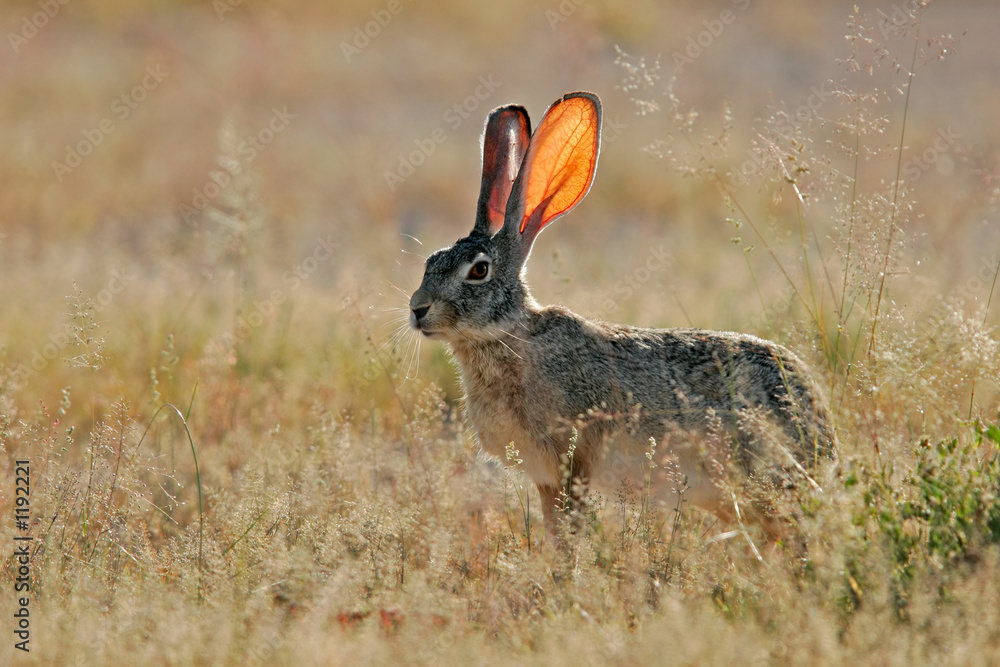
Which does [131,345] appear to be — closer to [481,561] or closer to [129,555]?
[129,555]

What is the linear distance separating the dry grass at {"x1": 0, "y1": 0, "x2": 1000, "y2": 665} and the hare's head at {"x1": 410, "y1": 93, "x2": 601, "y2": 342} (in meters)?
0.32

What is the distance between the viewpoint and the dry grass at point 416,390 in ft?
9.61

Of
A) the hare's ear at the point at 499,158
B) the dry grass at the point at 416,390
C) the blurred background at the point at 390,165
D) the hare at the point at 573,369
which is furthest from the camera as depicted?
the blurred background at the point at 390,165

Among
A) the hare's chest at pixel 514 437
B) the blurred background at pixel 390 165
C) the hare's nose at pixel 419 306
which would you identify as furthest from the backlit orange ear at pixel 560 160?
the hare's chest at pixel 514 437

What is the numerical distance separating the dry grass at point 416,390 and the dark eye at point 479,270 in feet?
1.38

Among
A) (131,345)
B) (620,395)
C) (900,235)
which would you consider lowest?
(620,395)

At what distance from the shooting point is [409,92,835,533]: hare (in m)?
4.06

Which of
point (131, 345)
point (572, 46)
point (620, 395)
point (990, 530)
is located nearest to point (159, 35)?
point (572, 46)

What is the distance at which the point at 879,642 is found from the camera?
262 centimetres

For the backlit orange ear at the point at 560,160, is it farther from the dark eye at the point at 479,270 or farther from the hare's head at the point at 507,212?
the dark eye at the point at 479,270

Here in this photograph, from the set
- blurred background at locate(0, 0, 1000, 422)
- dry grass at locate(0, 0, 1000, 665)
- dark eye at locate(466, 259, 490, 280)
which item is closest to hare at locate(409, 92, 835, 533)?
dark eye at locate(466, 259, 490, 280)

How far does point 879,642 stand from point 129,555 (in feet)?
8.28

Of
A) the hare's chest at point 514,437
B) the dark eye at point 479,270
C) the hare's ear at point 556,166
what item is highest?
the hare's ear at point 556,166

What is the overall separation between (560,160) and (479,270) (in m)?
0.64
